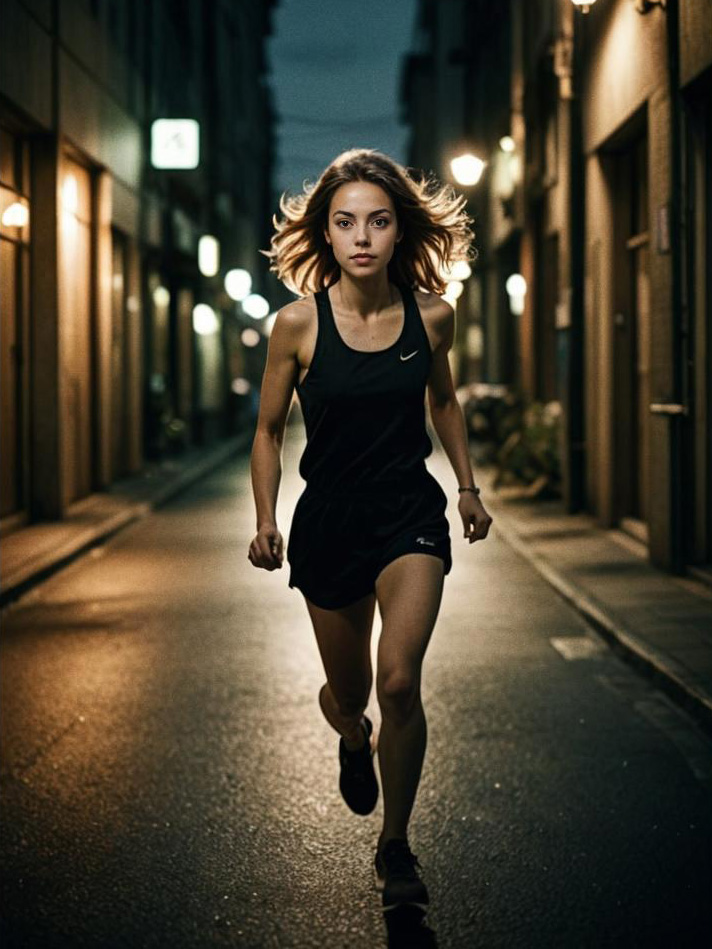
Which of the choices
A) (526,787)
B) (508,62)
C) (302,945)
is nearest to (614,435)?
(526,787)

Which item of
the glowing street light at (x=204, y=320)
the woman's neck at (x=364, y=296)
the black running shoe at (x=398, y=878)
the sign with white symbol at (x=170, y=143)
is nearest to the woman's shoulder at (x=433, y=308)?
the woman's neck at (x=364, y=296)

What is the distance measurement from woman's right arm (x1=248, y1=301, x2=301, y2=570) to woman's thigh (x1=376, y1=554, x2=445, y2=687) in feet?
1.14

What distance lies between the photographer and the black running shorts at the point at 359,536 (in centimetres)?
422

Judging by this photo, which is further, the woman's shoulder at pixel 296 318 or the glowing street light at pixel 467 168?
the glowing street light at pixel 467 168

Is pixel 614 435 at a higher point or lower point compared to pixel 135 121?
lower

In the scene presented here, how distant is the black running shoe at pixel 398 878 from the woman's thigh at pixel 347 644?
56cm

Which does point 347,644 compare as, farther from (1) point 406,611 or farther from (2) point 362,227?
(2) point 362,227

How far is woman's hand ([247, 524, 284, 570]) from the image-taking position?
420 centimetres

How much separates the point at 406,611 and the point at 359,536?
28 cm

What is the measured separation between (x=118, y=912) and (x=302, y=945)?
615 mm

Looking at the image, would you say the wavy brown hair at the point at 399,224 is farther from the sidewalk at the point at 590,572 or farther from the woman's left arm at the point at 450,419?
the sidewalk at the point at 590,572

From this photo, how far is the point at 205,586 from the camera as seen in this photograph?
1108 cm

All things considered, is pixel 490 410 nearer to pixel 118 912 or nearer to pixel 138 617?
pixel 138 617

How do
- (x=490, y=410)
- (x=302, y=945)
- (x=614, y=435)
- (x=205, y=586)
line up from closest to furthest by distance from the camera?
(x=302, y=945) → (x=205, y=586) → (x=614, y=435) → (x=490, y=410)
